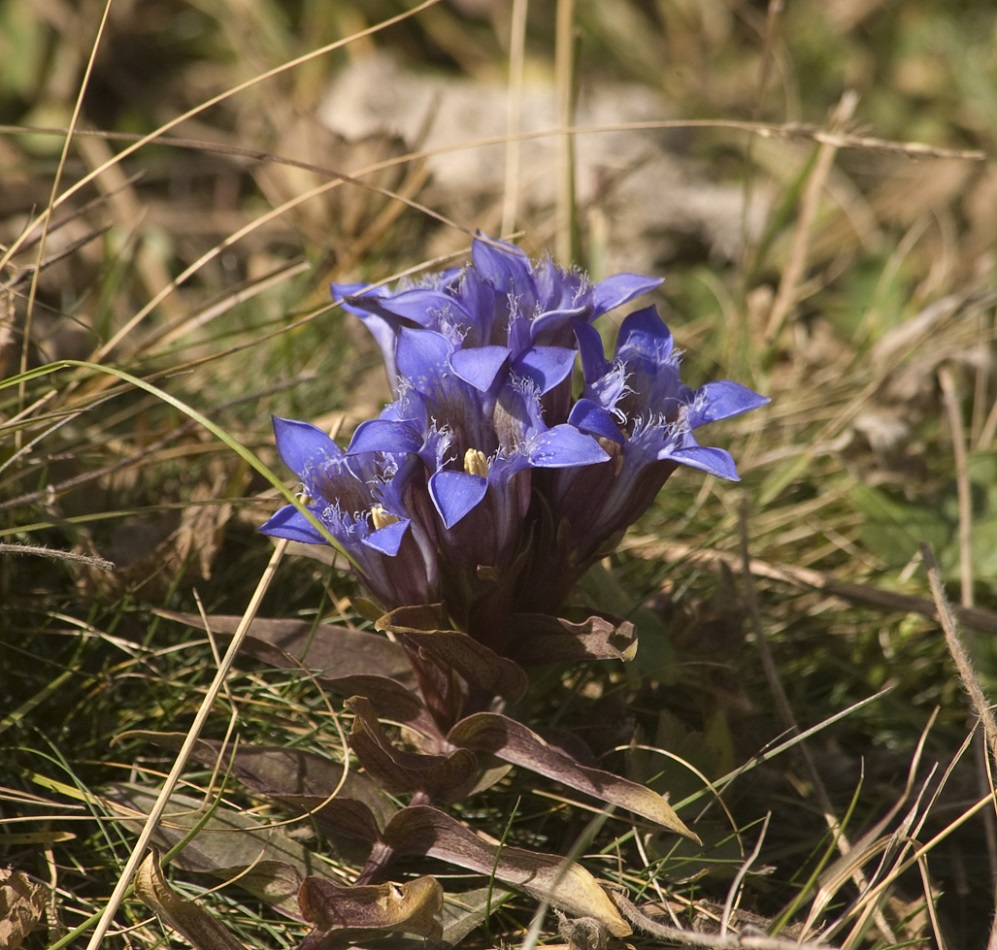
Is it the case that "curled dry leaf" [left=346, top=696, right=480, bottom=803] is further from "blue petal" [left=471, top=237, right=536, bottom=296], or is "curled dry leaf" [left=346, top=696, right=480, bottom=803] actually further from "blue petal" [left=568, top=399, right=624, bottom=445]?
"blue petal" [left=471, top=237, right=536, bottom=296]

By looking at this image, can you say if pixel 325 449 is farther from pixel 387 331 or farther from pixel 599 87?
pixel 599 87

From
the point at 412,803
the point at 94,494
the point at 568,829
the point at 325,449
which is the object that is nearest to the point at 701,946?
the point at 568,829

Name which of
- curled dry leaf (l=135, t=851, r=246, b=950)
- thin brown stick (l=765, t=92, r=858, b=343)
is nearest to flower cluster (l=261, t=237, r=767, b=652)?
curled dry leaf (l=135, t=851, r=246, b=950)

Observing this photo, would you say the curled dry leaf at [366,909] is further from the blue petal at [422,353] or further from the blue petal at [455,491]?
the blue petal at [422,353]

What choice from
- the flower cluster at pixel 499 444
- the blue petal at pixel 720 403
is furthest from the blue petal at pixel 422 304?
the blue petal at pixel 720 403

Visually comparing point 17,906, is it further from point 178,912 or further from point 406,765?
point 406,765

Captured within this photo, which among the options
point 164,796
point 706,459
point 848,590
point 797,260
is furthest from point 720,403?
point 797,260
